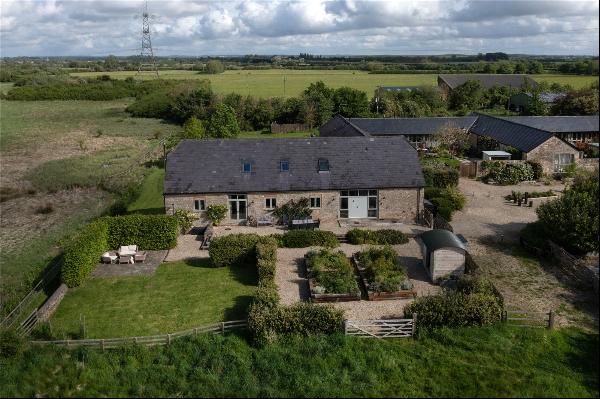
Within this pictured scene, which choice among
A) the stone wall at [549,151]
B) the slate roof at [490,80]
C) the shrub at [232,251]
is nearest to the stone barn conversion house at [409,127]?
the stone wall at [549,151]

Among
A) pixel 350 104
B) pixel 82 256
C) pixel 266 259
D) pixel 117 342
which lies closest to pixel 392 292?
pixel 266 259

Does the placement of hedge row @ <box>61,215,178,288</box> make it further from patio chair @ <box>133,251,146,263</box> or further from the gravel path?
the gravel path

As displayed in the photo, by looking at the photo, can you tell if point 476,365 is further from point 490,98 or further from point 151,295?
point 490,98

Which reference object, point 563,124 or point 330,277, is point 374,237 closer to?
point 330,277

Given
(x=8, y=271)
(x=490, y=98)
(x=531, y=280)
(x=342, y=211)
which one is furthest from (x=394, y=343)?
(x=490, y=98)

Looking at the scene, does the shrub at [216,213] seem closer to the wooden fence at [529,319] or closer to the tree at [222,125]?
the wooden fence at [529,319]
